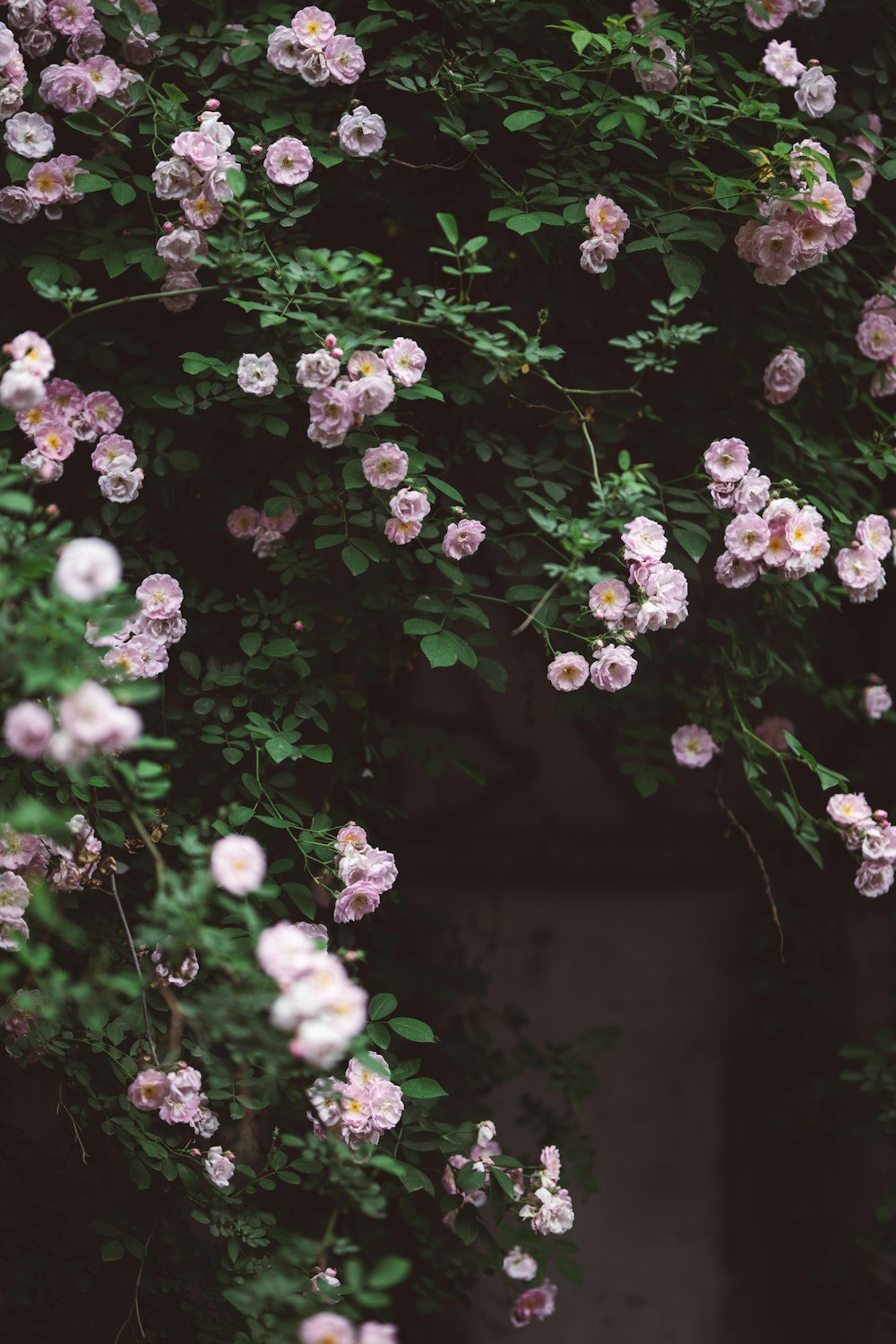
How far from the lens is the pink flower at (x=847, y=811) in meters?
1.94

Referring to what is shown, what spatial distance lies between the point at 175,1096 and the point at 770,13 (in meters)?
1.89

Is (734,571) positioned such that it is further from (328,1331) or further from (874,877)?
(328,1331)

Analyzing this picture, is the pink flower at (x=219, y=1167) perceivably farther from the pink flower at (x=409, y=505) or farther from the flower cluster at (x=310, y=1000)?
the pink flower at (x=409, y=505)

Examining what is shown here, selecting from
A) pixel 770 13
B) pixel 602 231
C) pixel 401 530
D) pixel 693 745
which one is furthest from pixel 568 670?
pixel 770 13

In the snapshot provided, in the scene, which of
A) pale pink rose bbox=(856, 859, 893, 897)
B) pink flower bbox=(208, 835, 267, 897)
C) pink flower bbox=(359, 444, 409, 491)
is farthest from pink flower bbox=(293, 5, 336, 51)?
pale pink rose bbox=(856, 859, 893, 897)

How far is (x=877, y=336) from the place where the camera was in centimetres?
204

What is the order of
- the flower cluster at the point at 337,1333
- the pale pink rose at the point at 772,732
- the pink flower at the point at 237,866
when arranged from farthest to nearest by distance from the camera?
the pale pink rose at the point at 772,732
the pink flower at the point at 237,866
the flower cluster at the point at 337,1333

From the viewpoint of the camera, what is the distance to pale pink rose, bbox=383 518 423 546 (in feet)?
5.73

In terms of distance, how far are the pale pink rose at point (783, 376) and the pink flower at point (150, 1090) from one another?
1.44 metres

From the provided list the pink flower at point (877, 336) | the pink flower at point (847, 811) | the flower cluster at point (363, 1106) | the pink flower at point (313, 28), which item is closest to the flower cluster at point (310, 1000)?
the flower cluster at point (363, 1106)

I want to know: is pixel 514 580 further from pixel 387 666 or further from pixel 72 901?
pixel 72 901

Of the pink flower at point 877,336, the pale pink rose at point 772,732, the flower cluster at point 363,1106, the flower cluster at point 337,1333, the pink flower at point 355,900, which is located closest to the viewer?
the flower cluster at point 337,1333

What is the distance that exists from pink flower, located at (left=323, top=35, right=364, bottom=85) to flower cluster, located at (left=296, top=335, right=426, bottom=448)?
44 cm

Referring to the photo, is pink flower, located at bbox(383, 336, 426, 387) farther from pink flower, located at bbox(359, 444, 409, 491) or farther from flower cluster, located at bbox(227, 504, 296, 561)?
flower cluster, located at bbox(227, 504, 296, 561)
